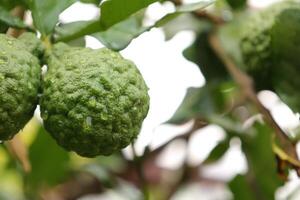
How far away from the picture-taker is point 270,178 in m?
1.86

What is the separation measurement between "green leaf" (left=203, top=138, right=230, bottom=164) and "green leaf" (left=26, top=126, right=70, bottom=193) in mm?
413

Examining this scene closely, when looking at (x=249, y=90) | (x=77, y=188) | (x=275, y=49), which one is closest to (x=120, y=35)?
(x=275, y=49)

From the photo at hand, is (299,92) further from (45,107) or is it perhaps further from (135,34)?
(45,107)

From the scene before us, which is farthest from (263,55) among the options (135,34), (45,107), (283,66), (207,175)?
(207,175)

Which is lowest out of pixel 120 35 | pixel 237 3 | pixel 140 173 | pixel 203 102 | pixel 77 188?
pixel 77 188

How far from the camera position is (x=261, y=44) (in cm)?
157

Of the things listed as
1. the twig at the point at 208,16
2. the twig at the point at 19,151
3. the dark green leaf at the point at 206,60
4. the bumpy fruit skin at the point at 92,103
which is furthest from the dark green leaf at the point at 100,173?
the bumpy fruit skin at the point at 92,103

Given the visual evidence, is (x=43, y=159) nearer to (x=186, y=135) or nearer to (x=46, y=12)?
(x=186, y=135)

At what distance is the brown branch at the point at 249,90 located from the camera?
60.0 inches

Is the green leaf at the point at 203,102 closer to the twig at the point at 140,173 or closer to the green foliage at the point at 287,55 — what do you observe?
the twig at the point at 140,173

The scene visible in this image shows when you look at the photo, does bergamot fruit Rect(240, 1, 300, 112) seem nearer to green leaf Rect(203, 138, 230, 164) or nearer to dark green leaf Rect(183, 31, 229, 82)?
dark green leaf Rect(183, 31, 229, 82)

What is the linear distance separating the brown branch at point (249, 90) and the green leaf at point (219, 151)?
24 cm

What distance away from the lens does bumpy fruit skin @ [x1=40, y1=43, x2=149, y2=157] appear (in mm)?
1116

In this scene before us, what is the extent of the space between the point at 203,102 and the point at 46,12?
2.58ft
